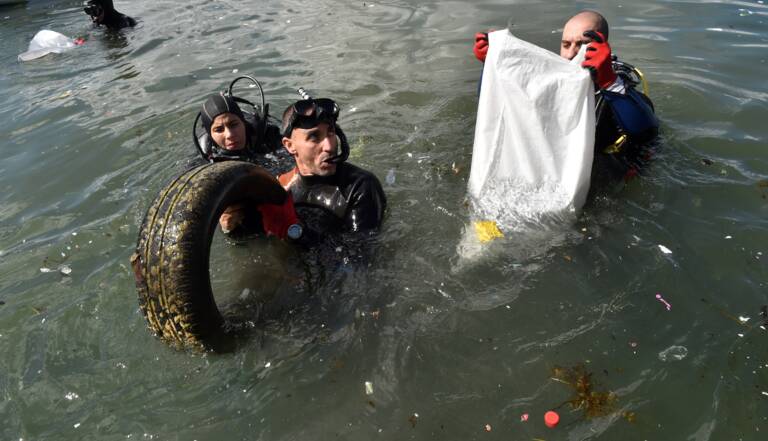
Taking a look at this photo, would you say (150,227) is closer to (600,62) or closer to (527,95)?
(527,95)

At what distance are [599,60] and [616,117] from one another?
780 millimetres

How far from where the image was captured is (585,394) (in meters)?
2.92

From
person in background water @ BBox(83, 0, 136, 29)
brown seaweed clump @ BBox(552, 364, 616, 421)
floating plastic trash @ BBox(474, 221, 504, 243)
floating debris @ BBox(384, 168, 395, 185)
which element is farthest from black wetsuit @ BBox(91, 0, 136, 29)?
brown seaweed clump @ BBox(552, 364, 616, 421)

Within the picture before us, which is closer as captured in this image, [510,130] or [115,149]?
[510,130]

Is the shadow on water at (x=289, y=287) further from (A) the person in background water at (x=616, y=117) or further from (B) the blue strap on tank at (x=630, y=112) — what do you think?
(B) the blue strap on tank at (x=630, y=112)

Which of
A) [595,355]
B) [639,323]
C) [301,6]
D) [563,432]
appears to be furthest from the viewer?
[301,6]

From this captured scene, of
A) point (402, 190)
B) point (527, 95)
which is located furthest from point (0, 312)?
point (527, 95)

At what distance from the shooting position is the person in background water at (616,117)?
454 cm

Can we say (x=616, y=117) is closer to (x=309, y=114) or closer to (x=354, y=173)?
(x=354, y=173)

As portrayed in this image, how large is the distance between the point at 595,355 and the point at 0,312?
4.17 m

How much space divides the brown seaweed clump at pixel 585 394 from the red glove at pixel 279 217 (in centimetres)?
206

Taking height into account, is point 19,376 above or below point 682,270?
below

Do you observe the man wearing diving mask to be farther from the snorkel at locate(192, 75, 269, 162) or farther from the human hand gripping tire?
the snorkel at locate(192, 75, 269, 162)

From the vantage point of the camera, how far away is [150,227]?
291 centimetres
